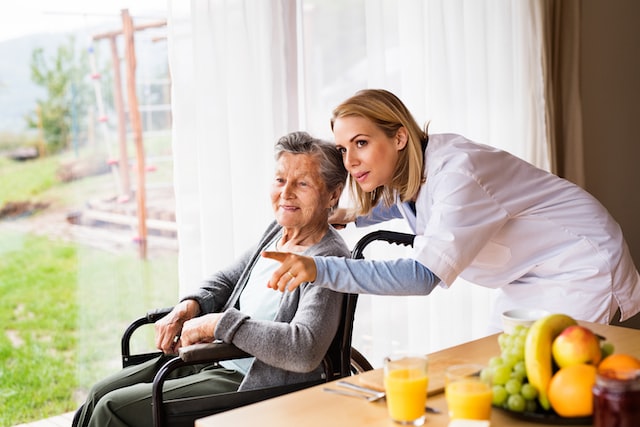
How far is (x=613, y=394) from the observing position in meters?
1.17

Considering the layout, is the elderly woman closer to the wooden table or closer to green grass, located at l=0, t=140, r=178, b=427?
the wooden table

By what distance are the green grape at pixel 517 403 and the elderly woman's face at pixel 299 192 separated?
3.19 ft

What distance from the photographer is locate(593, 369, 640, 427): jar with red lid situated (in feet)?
3.80

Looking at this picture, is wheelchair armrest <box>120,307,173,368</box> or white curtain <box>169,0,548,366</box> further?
white curtain <box>169,0,548,366</box>

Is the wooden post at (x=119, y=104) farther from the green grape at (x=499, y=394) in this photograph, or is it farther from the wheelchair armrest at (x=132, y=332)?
the green grape at (x=499, y=394)

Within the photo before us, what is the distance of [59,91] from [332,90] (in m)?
1.82

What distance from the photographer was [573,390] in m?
1.30

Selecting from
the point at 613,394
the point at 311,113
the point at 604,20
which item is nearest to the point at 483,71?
the point at 311,113

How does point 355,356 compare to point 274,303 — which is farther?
point 355,356

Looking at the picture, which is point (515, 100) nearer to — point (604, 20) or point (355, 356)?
point (604, 20)

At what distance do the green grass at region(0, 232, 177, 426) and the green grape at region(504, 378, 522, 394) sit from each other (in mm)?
2664

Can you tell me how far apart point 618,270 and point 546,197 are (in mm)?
283

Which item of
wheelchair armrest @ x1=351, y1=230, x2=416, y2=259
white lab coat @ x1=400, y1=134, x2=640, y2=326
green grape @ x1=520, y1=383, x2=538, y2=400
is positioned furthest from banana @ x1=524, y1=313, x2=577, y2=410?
wheelchair armrest @ x1=351, y1=230, x2=416, y2=259

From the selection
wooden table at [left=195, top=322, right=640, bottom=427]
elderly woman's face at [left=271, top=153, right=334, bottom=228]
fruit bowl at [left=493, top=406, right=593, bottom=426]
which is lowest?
wooden table at [left=195, top=322, right=640, bottom=427]
